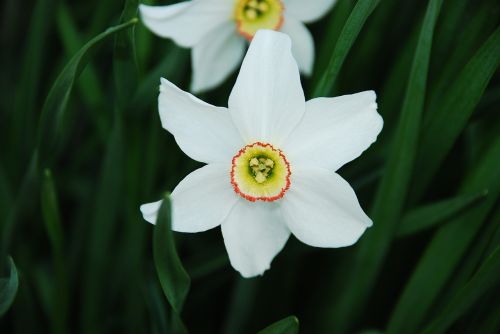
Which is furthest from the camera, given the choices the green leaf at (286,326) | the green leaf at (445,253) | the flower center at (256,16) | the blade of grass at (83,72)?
the blade of grass at (83,72)

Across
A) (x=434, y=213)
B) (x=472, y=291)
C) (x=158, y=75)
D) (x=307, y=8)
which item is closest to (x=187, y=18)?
(x=158, y=75)

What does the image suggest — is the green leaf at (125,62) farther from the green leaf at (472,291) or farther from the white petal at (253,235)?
the green leaf at (472,291)

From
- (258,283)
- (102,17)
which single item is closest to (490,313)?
(258,283)

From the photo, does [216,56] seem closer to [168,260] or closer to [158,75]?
[158,75]

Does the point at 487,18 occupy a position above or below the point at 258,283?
above

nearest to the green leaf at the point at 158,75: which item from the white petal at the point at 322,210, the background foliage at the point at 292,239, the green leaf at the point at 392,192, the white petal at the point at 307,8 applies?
the background foliage at the point at 292,239

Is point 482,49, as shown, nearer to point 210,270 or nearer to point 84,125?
point 210,270
